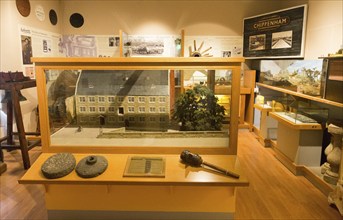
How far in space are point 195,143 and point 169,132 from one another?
17 centimetres

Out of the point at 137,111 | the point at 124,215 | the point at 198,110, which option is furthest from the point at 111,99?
the point at 124,215

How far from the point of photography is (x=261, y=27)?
14.7 feet

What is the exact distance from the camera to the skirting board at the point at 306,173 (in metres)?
2.55

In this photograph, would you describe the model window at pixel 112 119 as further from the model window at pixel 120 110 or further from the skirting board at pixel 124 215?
the skirting board at pixel 124 215

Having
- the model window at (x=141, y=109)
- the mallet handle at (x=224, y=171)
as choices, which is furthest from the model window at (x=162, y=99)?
the mallet handle at (x=224, y=171)

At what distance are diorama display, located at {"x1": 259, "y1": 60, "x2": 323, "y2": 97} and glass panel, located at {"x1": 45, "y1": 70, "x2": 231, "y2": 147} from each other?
69.6 inches

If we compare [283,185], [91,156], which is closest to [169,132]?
[91,156]

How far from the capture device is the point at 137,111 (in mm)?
1643

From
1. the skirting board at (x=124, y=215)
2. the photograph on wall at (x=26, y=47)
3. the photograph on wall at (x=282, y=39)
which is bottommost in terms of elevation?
the skirting board at (x=124, y=215)

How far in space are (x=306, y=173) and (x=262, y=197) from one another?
0.79 meters

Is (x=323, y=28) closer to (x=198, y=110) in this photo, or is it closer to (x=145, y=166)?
(x=198, y=110)

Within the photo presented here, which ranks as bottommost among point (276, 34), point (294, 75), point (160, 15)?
point (294, 75)

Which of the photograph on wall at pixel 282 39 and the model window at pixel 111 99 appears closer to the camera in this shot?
the model window at pixel 111 99

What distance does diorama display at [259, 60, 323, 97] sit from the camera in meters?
2.98
